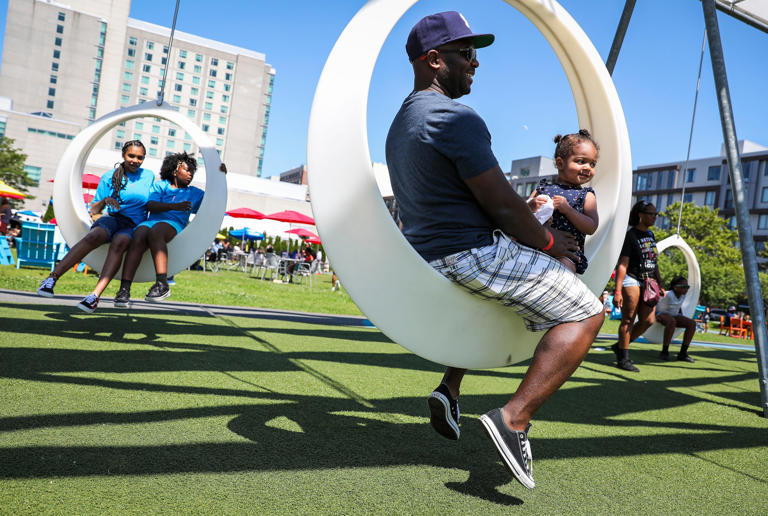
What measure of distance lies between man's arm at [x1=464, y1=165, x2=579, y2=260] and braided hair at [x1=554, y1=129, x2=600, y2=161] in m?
0.71

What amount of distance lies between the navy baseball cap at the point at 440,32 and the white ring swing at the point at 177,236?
3249mm

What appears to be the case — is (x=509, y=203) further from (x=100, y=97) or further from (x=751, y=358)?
(x=100, y=97)

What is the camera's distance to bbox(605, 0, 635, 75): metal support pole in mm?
5578

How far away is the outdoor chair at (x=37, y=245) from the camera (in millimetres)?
12641

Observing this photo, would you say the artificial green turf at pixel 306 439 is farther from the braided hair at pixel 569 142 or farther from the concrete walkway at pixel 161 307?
the concrete walkway at pixel 161 307

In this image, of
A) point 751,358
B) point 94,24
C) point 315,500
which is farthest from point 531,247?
point 94,24

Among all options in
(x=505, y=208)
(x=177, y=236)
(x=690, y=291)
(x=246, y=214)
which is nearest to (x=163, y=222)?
(x=177, y=236)

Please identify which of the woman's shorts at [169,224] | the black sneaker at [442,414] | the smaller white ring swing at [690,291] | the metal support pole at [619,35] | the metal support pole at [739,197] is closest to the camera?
the black sneaker at [442,414]

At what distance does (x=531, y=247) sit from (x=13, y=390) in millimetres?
2808

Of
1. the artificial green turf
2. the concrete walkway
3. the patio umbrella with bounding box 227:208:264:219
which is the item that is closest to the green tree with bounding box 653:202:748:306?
the patio umbrella with bounding box 227:208:264:219

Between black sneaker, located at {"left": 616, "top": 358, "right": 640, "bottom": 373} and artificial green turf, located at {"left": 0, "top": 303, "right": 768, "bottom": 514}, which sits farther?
black sneaker, located at {"left": 616, "top": 358, "right": 640, "bottom": 373}

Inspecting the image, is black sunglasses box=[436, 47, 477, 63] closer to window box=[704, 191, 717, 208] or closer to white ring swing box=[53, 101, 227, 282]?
white ring swing box=[53, 101, 227, 282]

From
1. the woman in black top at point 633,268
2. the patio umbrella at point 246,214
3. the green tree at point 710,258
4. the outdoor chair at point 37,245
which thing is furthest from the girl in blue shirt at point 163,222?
the green tree at point 710,258

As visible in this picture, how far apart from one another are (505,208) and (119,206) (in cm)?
427
